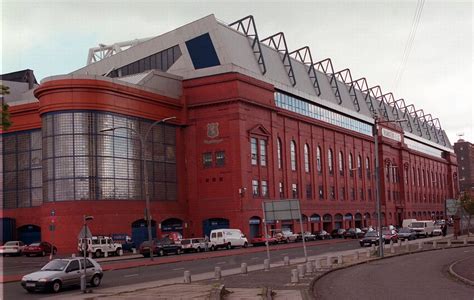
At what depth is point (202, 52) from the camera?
74.4 metres

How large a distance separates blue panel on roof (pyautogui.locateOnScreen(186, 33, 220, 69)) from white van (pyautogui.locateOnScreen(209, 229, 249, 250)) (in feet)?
69.8

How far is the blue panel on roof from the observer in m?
73.9

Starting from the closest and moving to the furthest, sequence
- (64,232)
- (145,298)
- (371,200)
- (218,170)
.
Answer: (145,298) < (64,232) < (218,170) < (371,200)

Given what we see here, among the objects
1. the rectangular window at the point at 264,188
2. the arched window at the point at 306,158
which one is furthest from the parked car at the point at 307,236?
the arched window at the point at 306,158

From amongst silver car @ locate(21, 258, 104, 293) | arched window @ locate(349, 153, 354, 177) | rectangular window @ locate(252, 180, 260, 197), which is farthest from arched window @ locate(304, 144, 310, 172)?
silver car @ locate(21, 258, 104, 293)

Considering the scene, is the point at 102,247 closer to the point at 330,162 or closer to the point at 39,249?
the point at 39,249

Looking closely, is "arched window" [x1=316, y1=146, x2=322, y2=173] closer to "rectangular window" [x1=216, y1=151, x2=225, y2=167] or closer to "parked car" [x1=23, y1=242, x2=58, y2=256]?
"rectangular window" [x1=216, y1=151, x2=225, y2=167]

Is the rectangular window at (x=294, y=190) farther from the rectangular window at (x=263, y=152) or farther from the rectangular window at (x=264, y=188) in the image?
the rectangular window at (x=263, y=152)

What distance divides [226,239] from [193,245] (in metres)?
4.56

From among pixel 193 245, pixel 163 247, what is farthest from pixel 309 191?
pixel 163 247

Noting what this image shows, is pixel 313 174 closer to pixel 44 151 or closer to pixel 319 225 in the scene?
pixel 319 225

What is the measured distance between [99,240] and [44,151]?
1401cm

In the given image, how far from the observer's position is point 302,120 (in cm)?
8700

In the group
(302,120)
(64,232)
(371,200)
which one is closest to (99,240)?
(64,232)
